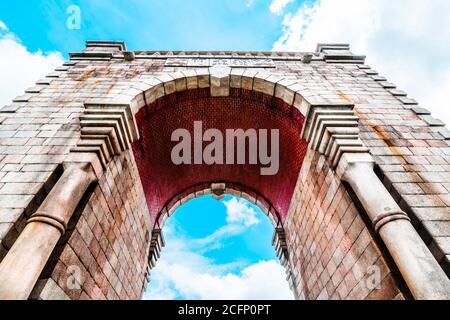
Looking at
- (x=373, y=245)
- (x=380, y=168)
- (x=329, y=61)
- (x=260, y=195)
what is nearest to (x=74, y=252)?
(x=373, y=245)

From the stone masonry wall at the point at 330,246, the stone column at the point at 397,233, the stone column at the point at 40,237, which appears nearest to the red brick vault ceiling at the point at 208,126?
the stone masonry wall at the point at 330,246

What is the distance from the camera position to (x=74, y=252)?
371cm

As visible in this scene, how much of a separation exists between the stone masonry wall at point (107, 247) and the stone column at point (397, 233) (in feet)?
13.9

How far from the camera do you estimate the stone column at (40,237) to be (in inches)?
107

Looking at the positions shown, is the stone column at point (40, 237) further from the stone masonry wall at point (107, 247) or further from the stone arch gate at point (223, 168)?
the stone masonry wall at point (107, 247)

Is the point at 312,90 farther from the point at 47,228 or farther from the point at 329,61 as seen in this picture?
the point at 47,228

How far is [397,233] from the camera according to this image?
323 cm

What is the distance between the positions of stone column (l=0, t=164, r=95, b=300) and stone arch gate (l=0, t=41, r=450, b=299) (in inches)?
0.6

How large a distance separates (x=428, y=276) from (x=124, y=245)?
17.4 feet

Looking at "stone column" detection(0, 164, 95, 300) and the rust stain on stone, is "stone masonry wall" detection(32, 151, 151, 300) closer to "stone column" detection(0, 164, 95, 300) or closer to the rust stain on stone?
"stone column" detection(0, 164, 95, 300)

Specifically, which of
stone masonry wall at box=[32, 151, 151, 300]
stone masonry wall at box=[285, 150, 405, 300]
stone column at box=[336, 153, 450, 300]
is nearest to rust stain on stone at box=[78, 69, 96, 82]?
stone masonry wall at box=[32, 151, 151, 300]

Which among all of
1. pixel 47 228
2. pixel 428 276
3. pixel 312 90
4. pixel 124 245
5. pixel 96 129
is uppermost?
pixel 312 90

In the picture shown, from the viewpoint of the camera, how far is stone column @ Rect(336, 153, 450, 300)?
2777mm
